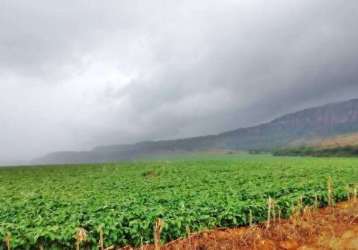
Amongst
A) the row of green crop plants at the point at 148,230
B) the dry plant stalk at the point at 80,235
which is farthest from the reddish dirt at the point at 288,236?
the dry plant stalk at the point at 80,235

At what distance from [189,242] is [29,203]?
1303 cm

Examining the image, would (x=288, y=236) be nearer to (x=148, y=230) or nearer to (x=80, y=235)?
(x=148, y=230)

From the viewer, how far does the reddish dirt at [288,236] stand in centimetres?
1395

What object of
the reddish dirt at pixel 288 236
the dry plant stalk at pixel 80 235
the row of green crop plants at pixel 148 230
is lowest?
the reddish dirt at pixel 288 236

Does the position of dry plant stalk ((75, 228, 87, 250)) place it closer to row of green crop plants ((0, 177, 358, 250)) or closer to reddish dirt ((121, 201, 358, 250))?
row of green crop plants ((0, 177, 358, 250))

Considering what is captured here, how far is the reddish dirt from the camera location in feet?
45.8

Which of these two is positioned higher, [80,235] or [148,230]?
[80,235]

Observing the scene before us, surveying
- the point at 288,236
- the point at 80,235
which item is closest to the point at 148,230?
the point at 80,235

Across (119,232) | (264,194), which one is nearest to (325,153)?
(264,194)

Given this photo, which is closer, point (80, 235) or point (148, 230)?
point (80, 235)

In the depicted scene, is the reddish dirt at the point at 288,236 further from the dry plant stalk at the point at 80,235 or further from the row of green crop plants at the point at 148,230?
the dry plant stalk at the point at 80,235

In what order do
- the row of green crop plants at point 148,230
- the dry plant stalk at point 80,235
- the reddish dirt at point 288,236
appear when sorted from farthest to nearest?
the reddish dirt at point 288,236
the row of green crop plants at point 148,230
the dry plant stalk at point 80,235

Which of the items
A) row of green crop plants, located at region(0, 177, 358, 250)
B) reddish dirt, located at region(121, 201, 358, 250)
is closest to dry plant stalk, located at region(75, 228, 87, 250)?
row of green crop plants, located at region(0, 177, 358, 250)

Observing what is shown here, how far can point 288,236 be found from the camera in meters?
15.3
